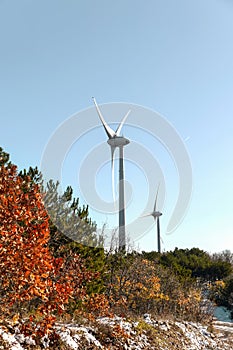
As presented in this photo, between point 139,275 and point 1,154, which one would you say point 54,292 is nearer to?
point 1,154

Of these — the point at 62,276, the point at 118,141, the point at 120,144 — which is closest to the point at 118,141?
the point at 118,141

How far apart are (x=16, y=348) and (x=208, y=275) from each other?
38189 millimetres

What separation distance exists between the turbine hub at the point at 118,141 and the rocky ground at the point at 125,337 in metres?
21.9

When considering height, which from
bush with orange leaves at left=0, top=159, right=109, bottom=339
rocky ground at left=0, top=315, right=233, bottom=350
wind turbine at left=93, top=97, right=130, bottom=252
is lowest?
rocky ground at left=0, top=315, right=233, bottom=350

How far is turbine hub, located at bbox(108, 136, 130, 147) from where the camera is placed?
35938mm

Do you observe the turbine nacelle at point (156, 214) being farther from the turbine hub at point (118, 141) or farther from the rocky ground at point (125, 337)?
the rocky ground at point (125, 337)

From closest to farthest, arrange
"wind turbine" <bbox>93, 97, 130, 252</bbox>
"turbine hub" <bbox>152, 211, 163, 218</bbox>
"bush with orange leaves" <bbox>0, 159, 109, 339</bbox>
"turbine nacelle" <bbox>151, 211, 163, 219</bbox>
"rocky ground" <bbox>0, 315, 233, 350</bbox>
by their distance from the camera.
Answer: "bush with orange leaves" <bbox>0, 159, 109, 339</bbox> < "rocky ground" <bbox>0, 315, 233, 350</bbox> < "wind turbine" <bbox>93, 97, 130, 252</bbox> < "turbine nacelle" <bbox>151, 211, 163, 219</bbox> < "turbine hub" <bbox>152, 211, 163, 218</bbox>

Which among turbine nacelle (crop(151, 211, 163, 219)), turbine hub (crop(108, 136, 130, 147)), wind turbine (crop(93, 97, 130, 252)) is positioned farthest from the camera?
turbine nacelle (crop(151, 211, 163, 219))

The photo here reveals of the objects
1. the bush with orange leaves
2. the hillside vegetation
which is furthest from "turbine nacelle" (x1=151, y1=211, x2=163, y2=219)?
the bush with orange leaves

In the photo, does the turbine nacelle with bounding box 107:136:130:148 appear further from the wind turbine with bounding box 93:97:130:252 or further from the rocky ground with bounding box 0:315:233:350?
the rocky ground with bounding box 0:315:233:350

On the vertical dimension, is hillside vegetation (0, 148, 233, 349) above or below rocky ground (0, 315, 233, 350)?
above

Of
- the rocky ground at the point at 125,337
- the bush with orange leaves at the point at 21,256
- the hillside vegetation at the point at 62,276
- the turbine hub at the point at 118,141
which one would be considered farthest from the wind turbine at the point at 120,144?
the bush with orange leaves at the point at 21,256

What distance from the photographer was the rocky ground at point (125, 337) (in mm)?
7719

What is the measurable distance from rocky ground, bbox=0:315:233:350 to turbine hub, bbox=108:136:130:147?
861 inches
